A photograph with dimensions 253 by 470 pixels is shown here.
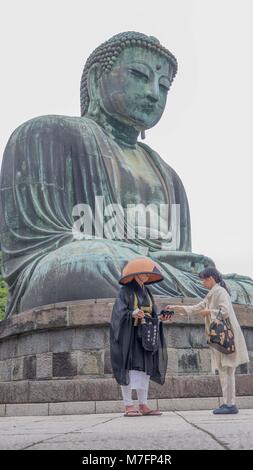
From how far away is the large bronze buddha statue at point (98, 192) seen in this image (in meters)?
7.04

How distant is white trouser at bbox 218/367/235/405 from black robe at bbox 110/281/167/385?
438mm

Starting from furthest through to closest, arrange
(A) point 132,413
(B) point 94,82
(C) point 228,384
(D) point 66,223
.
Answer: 1. (B) point 94,82
2. (D) point 66,223
3. (C) point 228,384
4. (A) point 132,413

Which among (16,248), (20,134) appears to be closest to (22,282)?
(16,248)

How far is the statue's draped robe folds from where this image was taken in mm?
6891

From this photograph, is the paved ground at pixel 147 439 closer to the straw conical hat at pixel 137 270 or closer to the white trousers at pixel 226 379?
the white trousers at pixel 226 379

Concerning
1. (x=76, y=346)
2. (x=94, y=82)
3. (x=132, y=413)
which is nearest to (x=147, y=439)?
(x=132, y=413)

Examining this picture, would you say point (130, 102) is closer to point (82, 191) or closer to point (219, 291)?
point (82, 191)

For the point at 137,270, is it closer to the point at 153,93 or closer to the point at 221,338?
the point at 221,338

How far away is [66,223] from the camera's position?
8.10 m

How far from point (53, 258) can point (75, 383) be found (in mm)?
2122

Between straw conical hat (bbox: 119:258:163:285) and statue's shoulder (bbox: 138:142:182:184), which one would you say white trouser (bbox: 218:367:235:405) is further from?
statue's shoulder (bbox: 138:142:182:184)

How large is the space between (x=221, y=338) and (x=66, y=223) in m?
4.24

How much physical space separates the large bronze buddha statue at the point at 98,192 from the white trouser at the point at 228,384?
2.60m

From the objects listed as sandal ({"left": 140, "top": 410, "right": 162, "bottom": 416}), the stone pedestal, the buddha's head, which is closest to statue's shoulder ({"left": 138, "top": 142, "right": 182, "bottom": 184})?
the buddha's head
